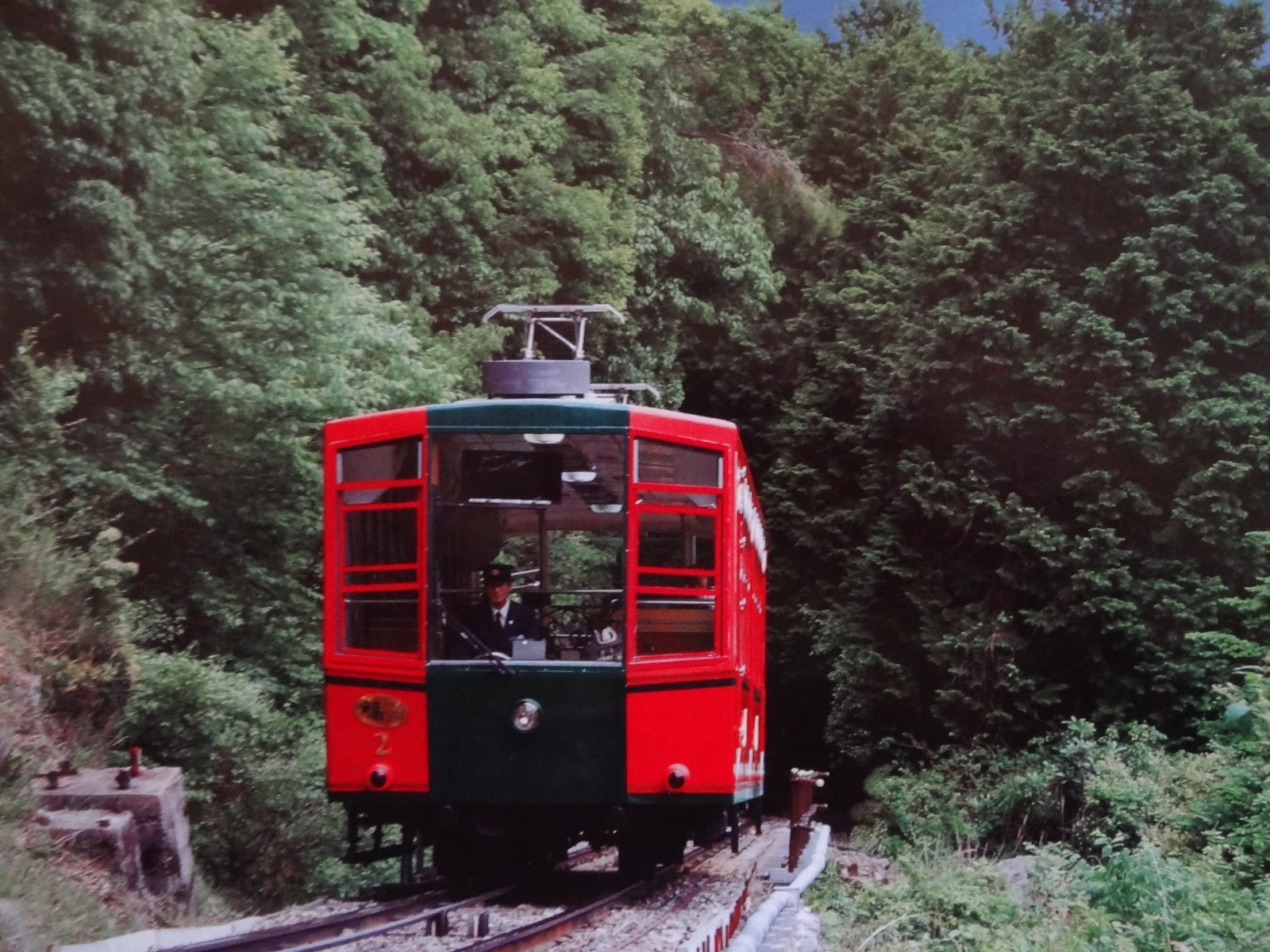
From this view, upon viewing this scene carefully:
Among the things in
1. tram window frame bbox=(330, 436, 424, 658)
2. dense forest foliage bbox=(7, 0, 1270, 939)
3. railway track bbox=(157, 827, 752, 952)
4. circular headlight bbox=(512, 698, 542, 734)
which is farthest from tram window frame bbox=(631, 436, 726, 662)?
dense forest foliage bbox=(7, 0, 1270, 939)

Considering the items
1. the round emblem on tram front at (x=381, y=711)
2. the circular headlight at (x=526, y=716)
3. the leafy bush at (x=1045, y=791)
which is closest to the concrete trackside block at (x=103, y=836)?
the round emblem on tram front at (x=381, y=711)

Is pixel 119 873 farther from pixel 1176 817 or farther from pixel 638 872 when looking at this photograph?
pixel 1176 817

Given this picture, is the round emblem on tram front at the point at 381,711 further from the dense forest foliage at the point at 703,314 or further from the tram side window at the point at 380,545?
the dense forest foliage at the point at 703,314

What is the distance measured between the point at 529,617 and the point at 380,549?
101 cm

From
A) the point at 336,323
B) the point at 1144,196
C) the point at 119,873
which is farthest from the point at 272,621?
the point at 1144,196

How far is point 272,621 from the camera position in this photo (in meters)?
16.7

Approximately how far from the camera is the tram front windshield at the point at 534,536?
9672 mm

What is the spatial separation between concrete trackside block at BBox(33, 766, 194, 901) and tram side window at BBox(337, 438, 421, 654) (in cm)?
197

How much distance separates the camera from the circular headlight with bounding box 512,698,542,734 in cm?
956

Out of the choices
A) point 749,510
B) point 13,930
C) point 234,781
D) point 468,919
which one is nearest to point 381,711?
point 468,919

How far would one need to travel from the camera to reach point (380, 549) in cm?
984

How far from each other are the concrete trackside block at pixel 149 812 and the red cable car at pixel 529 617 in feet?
4.83

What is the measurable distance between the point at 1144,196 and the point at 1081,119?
155cm

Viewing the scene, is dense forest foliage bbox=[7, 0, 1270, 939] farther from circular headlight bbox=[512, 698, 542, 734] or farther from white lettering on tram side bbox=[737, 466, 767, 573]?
circular headlight bbox=[512, 698, 542, 734]
